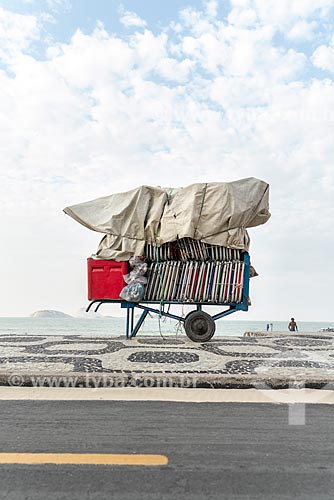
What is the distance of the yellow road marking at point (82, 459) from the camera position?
3064 mm

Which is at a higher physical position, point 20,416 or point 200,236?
point 200,236

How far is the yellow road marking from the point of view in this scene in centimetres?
306

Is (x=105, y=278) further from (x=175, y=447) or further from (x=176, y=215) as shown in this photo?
(x=175, y=447)

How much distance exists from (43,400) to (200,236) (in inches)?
231

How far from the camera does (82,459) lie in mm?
3113

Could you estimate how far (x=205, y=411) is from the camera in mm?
4488

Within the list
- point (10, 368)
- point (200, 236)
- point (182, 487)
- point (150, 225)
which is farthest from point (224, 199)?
point (182, 487)

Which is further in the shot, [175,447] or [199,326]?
[199,326]

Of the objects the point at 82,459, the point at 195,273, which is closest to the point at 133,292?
the point at 195,273

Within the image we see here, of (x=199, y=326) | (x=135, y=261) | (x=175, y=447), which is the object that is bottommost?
(x=175, y=447)

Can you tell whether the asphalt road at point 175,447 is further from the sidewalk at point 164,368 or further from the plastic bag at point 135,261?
the plastic bag at point 135,261

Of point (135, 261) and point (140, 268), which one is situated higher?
point (135, 261)

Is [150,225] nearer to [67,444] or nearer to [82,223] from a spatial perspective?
[82,223]

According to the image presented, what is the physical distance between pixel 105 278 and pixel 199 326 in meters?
2.55
